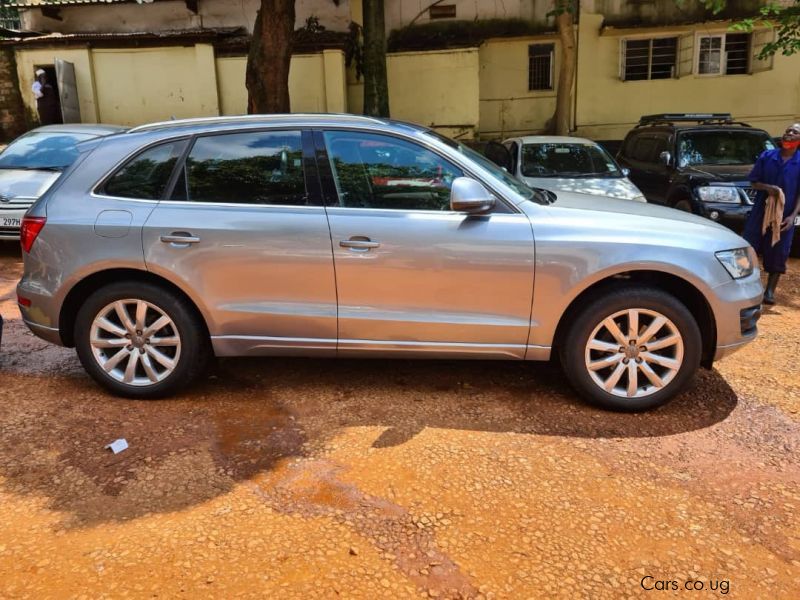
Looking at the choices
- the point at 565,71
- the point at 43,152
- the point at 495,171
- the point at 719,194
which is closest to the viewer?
the point at 495,171

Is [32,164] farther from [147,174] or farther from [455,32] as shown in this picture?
[455,32]

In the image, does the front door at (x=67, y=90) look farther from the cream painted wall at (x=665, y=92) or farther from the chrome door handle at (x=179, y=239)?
the chrome door handle at (x=179, y=239)

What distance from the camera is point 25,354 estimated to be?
519cm

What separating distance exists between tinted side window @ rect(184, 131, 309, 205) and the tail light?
2.88 ft

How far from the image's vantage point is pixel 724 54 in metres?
17.4

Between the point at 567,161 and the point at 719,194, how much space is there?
6.86 feet

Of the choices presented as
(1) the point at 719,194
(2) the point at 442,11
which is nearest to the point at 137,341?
(1) the point at 719,194

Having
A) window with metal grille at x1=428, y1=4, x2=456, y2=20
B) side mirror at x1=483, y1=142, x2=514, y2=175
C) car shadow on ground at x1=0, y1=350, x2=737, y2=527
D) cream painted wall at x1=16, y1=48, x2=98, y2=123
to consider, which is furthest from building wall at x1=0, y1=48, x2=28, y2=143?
car shadow on ground at x1=0, y1=350, x2=737, y2=527

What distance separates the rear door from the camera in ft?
12.8

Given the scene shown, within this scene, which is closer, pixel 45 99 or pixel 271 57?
pixel 271 57

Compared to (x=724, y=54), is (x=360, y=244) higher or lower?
lower

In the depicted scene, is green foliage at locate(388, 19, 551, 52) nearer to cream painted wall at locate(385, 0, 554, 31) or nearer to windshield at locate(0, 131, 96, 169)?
cream painted wall at locate(385, 0, 554, 31)

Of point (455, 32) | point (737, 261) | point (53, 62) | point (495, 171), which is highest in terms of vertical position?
point (455, 32)

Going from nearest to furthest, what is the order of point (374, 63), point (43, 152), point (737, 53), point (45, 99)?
point (43, 152), point (374, 63), point (45, 99), point (737, 53)
